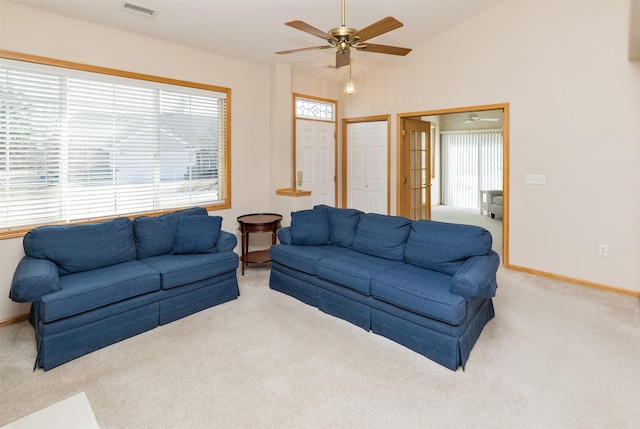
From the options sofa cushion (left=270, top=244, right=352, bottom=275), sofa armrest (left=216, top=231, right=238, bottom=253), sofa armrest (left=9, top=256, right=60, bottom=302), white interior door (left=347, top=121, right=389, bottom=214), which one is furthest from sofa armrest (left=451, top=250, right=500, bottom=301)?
white interior door (left=347, top=121, right=389, bottom=214)

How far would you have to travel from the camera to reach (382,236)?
3.46 meters

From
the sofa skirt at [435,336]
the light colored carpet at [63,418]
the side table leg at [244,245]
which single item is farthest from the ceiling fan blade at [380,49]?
the light colored carpet at [63,418]

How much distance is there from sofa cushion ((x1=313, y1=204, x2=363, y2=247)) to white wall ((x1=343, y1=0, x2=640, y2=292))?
2.20 meters

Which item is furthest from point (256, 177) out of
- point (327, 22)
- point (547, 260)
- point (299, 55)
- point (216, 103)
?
point (547, 260)

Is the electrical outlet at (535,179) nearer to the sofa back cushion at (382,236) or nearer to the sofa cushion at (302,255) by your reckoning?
the sofa back cushion at (382,236)

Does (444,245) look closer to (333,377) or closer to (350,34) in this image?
(333,377)

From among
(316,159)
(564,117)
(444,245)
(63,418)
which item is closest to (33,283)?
(63,418)

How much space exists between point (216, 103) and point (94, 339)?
3104mm

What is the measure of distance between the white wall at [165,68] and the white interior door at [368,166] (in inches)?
67.5

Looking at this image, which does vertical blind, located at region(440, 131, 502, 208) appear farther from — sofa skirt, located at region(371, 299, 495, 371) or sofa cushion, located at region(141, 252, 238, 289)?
sofa cushion, located at region(141, 252, 238, 289)

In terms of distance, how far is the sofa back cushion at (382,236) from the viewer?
3361mm

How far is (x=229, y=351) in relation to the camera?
2.68 m

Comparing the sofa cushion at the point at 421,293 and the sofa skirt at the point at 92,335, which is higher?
the sofa cushion at the point at 421,293

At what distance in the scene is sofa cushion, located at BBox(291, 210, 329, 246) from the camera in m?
3.89
